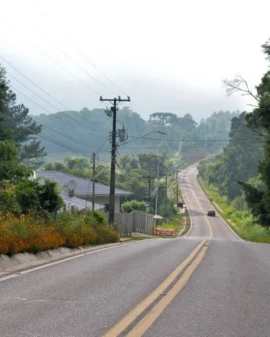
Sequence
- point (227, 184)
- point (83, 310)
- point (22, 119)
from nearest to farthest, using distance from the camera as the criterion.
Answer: point (83, 310) → point (22, 119) → point (227, 184)

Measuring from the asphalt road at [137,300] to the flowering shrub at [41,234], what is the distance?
107 cm

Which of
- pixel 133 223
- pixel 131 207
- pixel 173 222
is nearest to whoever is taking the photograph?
pixel 133 223

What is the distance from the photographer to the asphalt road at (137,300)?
7023 mm

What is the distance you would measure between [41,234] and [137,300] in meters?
7.58

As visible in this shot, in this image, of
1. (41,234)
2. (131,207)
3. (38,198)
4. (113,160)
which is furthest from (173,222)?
(41,234)

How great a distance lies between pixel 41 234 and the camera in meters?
16.1

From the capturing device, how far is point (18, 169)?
31.6m

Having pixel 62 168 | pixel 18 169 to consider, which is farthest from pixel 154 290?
pixel 62 168

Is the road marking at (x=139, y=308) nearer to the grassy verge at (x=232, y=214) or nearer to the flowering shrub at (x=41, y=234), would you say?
the flowering shrub at (x=41, y=234)

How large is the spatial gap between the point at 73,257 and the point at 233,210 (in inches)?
3735

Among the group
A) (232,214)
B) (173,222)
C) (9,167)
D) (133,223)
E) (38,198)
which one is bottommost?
(173,222)

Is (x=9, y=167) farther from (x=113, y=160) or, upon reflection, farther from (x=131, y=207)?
(x=131, y=207)

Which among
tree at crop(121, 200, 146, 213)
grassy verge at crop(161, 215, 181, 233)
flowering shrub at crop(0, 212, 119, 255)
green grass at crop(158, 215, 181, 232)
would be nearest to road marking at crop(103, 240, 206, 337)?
flowering shrub at crop(0, 212, 119, 255)

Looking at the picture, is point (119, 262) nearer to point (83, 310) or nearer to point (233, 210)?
point (83, 310)
